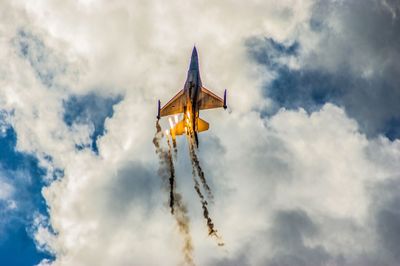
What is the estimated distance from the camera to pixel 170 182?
74.4m

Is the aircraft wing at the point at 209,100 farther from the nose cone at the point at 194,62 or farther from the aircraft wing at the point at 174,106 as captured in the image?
the nose cone at the point at 194,62

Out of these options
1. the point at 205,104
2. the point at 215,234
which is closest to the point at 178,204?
the point at 215,234

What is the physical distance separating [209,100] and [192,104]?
614 cm

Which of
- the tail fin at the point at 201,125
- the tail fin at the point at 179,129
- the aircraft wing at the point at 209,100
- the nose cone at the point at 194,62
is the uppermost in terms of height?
the nose cone at the point at 194,62

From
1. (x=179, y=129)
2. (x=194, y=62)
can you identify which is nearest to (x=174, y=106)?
(x=179, y=129)

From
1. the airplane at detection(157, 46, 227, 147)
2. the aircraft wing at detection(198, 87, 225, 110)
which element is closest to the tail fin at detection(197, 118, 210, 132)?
the airplane at detection(157, 46, 227, 147)

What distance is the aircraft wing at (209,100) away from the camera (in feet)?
260

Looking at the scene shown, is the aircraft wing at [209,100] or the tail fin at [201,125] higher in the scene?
the aircraft wing at [209,100]

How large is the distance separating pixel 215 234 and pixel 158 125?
2375 cm

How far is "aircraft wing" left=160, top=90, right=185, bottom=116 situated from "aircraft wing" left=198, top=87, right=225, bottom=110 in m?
4.36

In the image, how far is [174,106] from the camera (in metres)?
82.1

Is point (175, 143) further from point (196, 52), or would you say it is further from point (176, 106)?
point (196, 52)

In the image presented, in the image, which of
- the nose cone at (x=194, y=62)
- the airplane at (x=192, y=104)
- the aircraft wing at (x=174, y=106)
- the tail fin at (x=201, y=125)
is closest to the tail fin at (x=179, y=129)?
the airplane at (x=192, y=104)

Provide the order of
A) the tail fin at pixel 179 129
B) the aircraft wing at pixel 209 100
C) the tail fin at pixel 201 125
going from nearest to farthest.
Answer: the tail fin at pixel 201 125 < the aircraft wing at pixel 209 100 < the tail fin at pixel 179 129
